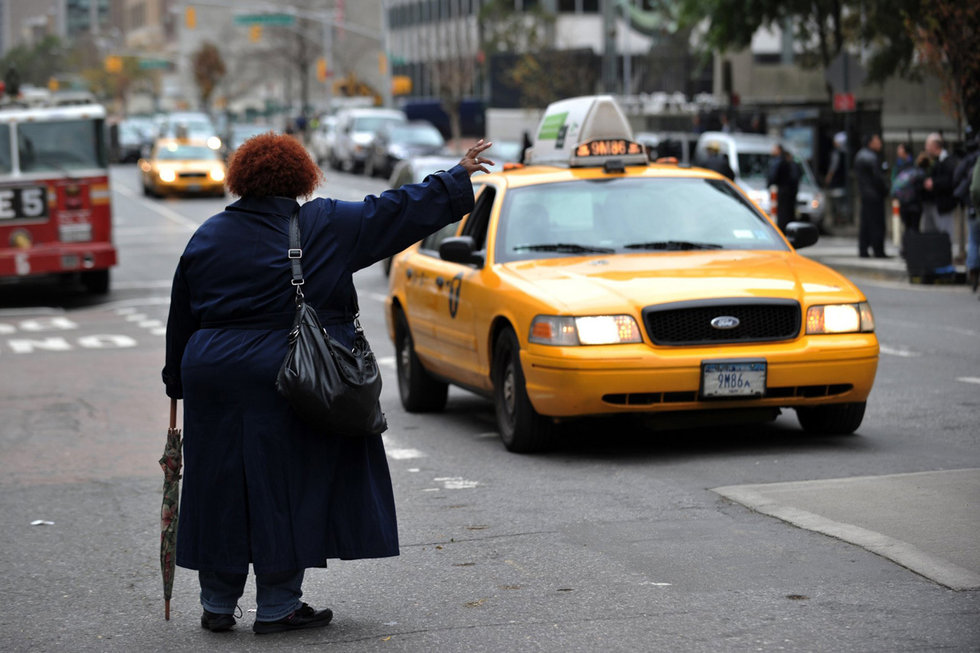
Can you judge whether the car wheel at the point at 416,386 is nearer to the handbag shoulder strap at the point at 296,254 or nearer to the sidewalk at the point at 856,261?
the handbag shoulder strap at the point at 296,254

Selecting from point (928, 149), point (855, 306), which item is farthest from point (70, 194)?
point (855, 306)

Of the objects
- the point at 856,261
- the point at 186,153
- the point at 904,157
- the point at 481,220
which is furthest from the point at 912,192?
the point at 186,153

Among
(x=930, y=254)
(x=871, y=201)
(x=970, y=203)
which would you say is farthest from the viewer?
(x=871, y=201)

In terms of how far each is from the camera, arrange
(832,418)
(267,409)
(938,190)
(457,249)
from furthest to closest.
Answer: (938,190) < (457,249) < (832,418) < (267,409)

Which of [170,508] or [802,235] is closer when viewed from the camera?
[170,508]

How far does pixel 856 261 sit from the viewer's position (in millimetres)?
24578

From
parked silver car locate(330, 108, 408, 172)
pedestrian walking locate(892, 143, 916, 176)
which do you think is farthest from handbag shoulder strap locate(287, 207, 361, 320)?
parked silver car locate(330, 108, 408, 172)

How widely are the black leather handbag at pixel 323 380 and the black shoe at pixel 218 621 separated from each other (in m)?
0.78

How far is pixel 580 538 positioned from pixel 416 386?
4469mm

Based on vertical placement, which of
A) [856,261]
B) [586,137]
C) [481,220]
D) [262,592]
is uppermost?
[586,137]

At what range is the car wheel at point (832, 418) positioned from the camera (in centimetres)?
956

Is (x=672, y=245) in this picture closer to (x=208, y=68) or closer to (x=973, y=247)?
(x=973, y=247)

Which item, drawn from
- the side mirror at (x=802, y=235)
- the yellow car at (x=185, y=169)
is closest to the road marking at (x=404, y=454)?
the side mirror at (x=802, y=235)

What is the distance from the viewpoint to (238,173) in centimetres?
572
